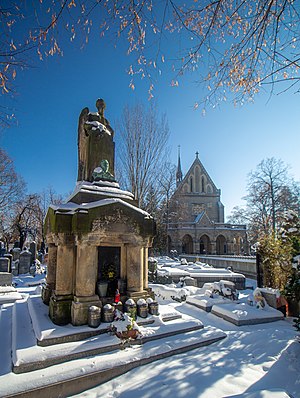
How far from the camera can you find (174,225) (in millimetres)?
36906

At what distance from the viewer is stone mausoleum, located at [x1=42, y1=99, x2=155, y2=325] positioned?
4.93 m

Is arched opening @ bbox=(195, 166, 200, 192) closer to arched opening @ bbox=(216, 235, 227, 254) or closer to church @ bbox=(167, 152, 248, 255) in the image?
church @ bbox=(167, 152, 248, 255)

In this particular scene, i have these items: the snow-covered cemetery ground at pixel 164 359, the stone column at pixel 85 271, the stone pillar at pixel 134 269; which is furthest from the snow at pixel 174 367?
the stone pillar at pixel 134 269

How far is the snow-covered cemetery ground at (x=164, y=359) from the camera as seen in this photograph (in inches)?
127

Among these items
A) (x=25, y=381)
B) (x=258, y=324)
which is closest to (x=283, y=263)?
(x=258, y=324)

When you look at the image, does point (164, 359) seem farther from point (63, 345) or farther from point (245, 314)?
point (245, 314)

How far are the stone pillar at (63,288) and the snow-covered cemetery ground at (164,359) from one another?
9.6 inches

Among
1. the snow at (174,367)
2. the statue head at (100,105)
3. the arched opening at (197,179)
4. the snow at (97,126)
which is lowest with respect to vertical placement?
the snow at (174,367)

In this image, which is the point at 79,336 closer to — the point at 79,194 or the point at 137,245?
the point at 137,245

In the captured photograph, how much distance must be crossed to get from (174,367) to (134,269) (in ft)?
7.58

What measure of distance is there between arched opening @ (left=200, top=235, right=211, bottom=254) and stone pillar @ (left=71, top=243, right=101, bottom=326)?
114 ft

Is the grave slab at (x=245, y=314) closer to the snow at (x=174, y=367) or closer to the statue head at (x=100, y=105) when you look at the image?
the snow at (x=174, y=367)

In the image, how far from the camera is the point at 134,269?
5.68m

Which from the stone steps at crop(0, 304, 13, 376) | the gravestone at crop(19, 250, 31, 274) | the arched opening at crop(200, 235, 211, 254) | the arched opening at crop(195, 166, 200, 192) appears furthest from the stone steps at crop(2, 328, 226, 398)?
the arched opening at crop(195, 166, 200, 192)
